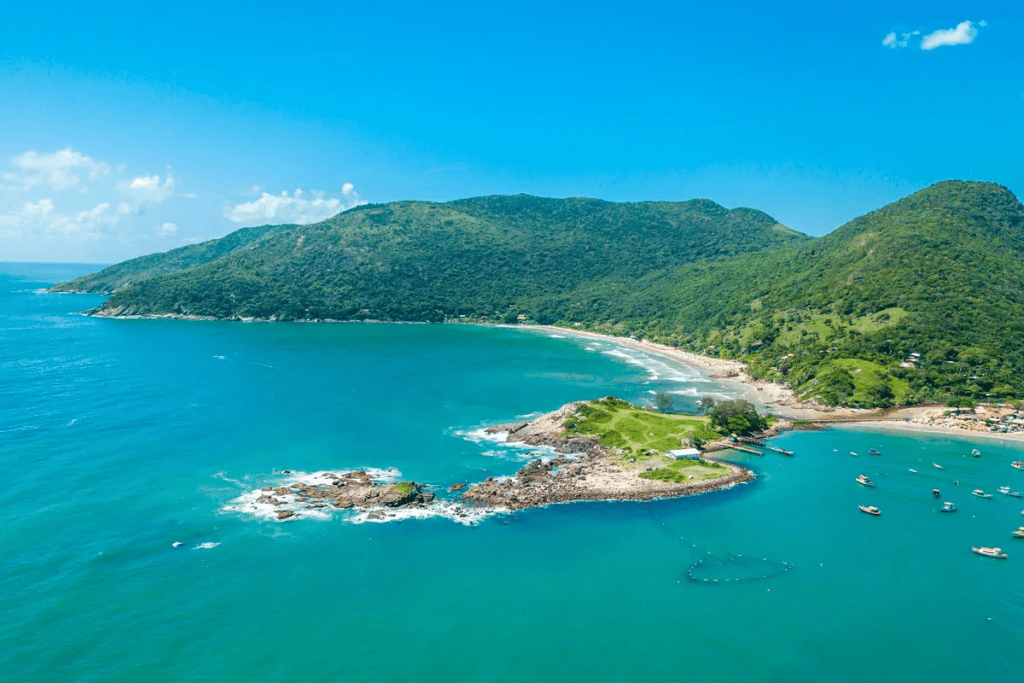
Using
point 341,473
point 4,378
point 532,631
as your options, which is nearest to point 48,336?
point 4,378

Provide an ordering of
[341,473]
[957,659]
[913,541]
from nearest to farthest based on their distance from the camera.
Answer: [957,659], [913,541], [341,473]

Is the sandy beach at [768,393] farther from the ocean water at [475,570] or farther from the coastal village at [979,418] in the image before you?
the ocean water at [475,570]

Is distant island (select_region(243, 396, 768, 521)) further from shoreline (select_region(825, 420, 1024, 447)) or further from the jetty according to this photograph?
shoreline (select_region(825, 420, 1024, 447))

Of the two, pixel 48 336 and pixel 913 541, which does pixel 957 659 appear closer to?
pixel 913 541

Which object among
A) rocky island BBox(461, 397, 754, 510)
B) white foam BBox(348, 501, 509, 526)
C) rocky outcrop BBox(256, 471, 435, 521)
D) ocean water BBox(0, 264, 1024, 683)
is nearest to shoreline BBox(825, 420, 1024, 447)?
ocean water BBox(0, 264, 1024, 683)

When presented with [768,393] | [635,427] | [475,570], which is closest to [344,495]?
[475,570]

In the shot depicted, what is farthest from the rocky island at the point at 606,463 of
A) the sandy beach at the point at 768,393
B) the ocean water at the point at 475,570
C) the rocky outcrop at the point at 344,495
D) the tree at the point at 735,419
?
the sandy beach at the point at 768,393
